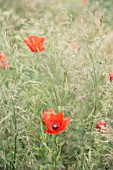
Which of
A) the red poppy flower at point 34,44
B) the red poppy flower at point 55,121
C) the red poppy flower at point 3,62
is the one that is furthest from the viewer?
the red poppy flower at point 34,44

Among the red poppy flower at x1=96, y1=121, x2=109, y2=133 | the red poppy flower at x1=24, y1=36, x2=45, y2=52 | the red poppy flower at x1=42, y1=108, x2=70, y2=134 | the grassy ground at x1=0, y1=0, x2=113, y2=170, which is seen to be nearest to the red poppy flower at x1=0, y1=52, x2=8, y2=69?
the grassy ground at x1=0, y1=0, x2=113, y2=170

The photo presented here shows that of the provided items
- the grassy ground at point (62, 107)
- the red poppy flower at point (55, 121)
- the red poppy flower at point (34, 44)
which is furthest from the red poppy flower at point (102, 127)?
the red poppy flower at point (34, 44)

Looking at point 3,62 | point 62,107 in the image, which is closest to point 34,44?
point 3,62

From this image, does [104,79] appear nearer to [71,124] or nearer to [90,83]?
[90,83]

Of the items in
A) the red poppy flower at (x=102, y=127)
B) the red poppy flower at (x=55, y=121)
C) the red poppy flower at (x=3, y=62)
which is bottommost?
the red poppy flower at (x=102, y=127)

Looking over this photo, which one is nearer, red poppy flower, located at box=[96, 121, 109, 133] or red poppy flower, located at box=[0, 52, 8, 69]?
red poppy flower, located at box=[96, 121, 109, 133]

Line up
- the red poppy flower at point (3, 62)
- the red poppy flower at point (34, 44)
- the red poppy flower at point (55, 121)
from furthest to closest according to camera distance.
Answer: the red poppy flower at point (34, 44), the red poppy flower at point (3, 62), the red poppy flower at point (55, 121)

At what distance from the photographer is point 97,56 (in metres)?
2.30

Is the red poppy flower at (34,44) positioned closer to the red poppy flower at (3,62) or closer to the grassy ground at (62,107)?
the grassy ground at (62,107)

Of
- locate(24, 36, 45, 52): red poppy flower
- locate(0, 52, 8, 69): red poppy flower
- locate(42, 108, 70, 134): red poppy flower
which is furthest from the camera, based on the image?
locate(24, 36, 45, 52): red poppy flower

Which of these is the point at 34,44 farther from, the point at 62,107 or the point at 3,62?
the point at 62,107

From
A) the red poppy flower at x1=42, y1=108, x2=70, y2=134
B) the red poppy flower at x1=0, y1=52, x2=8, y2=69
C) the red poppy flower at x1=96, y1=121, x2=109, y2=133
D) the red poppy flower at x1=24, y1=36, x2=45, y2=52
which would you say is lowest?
the red poppy flower at x1=96, y1=121, x2=109, y2=133

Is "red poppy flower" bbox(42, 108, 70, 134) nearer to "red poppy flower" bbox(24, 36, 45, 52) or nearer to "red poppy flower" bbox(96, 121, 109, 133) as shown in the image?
"red poppy flower" bbox(96, 121, 109, 133)

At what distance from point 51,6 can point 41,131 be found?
2.79m
